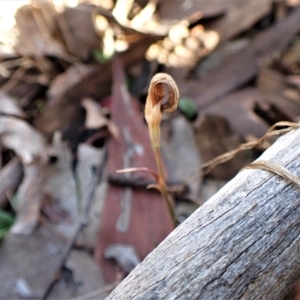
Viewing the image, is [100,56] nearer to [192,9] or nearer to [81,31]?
[81,31]

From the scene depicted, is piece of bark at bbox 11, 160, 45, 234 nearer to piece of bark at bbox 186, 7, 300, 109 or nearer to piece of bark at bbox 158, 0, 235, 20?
piece of bark at bbox 186, 7, 300, 109

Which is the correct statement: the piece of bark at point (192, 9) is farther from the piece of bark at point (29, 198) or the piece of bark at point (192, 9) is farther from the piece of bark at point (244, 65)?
the piece of bark at point (29, 198)

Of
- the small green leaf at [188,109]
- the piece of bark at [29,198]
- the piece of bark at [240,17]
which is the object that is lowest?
the small green leaf at [188,109]

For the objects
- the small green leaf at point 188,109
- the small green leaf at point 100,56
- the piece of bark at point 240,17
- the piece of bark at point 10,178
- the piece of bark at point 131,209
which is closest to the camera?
the piece of bark at point 131,209

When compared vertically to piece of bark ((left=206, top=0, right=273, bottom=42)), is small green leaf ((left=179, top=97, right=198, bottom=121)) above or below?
below

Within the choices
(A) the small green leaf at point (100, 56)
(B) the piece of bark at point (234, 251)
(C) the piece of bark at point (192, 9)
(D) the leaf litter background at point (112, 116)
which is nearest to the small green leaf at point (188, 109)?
(D) the leaf litter background at point (112, 116)

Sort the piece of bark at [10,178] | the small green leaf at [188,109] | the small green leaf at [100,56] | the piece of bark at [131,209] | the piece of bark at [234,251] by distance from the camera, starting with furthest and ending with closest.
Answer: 1. the small green leaf at [100,56]
2. the small green leaf at [188,109]
3. the piece of bark at [10,178]
4. the piece of bark at [131,209]
5. the piece of bark at [234,251]

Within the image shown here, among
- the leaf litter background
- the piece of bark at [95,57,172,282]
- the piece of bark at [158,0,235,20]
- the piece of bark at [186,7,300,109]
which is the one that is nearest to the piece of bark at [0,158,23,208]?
the leaf litter background
